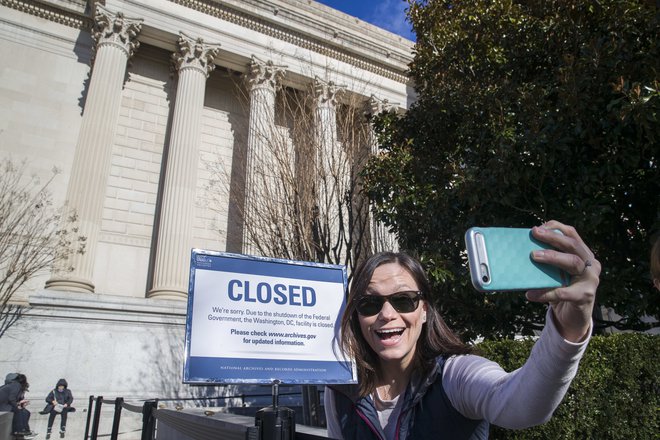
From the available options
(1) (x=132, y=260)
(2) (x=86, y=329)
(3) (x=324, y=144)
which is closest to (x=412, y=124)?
(3) (x=324, y=144)

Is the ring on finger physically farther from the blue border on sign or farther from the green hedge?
the green hedge

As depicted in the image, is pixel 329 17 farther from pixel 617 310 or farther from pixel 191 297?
pixel 191 297

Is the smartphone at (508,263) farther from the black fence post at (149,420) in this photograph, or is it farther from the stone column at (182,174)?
the stone column at (182,174)

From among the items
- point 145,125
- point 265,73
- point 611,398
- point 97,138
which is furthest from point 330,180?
point 145,125

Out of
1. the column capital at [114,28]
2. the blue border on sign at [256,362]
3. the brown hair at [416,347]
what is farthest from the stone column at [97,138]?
the brown hair at [416,347]

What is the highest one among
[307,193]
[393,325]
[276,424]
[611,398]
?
[307,193]

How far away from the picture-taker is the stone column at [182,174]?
57.5 ft

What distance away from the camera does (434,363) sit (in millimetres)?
2018

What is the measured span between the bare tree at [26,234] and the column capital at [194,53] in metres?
7.64

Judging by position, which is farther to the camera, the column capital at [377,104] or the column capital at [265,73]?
the column capital at [377,104]

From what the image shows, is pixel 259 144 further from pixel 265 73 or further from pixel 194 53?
pixel 194 53

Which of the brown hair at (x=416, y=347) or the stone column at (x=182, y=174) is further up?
the stone column at (x=182, y=174)

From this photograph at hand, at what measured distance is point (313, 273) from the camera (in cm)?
336

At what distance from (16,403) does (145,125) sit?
13.3 metres
